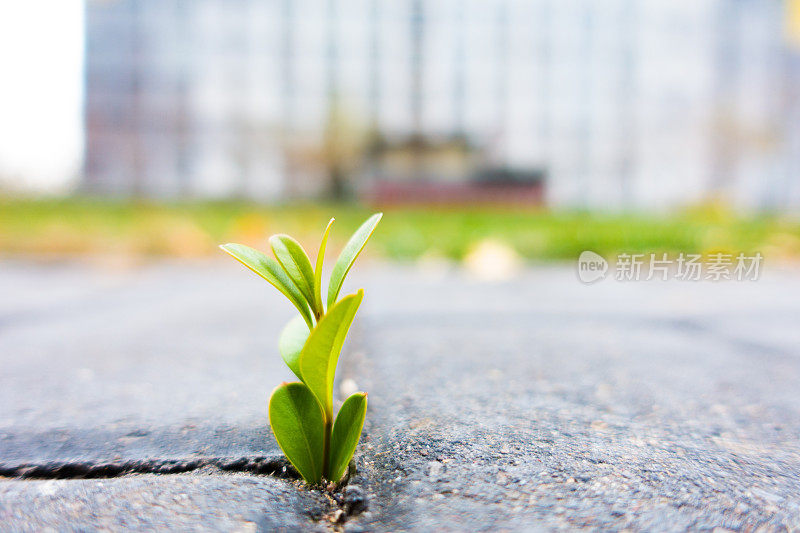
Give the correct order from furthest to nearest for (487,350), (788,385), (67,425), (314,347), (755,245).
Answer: (755,245)
(487,350)
(788,385)
(67,425)
(314,347)

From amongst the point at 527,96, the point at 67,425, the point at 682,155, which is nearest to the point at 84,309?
the point at 67,425

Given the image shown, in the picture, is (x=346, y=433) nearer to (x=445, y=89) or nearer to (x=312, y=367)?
(x=312, y=367)

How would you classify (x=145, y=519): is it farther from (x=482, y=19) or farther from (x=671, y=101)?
(x=671, y=101)

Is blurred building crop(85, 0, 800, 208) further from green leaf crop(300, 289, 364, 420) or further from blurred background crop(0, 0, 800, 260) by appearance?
green leaf crop(300, 289, 364, 420)

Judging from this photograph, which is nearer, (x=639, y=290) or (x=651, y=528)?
(x=651, y=528)
